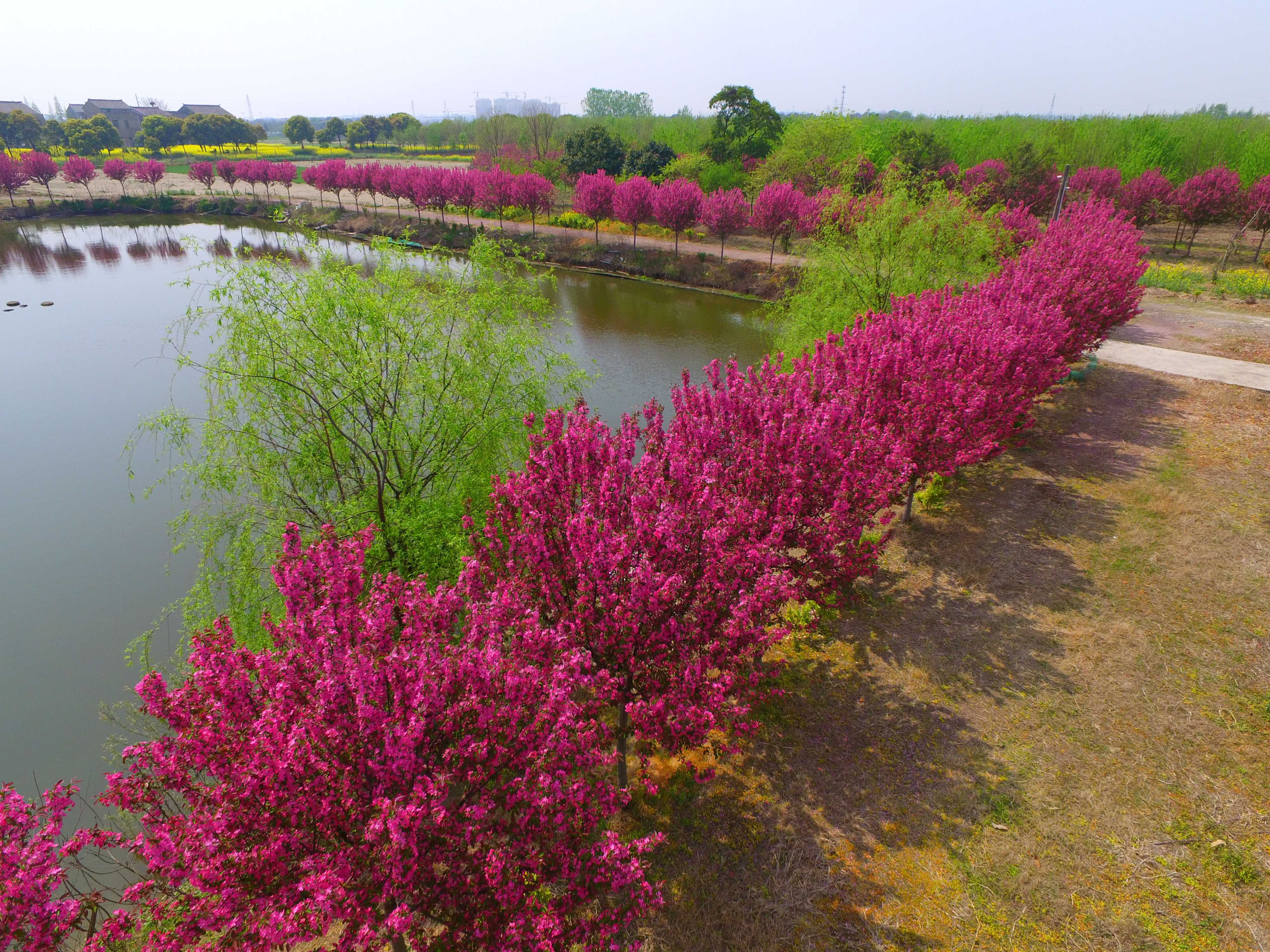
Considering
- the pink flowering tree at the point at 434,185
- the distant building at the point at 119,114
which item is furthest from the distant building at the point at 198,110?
the pink flowering tree at the point at 434,185

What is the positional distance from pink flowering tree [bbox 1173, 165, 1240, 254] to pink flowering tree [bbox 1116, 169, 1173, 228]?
4.22 feet

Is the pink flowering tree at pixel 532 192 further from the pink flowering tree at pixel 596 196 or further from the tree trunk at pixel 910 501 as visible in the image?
the tree trunk at pixel 910 501

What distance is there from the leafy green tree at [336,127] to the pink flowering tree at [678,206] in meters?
125

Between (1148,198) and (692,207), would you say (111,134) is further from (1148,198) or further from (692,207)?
(1148,198)

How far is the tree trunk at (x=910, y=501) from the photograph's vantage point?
43.8 ft

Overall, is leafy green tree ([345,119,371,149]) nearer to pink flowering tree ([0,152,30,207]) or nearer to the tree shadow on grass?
pink flowering tree ([0,152,30,207])

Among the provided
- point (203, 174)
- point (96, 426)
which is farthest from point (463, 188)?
point (96, 426)

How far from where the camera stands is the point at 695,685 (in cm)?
670

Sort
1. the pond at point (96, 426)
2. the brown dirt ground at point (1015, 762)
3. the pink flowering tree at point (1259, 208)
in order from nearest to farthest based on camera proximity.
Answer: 1. the brown dirt ground at point (1015, 762)
2. the pond at point (96, 426)
3. the pink flowering tree at point (1259, 208)

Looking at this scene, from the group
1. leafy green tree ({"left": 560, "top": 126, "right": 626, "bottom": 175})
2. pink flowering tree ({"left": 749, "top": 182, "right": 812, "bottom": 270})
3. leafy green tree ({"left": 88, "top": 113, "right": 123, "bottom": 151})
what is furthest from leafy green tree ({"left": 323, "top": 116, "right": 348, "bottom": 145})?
pink flowering tree ({"left": 749, "top": 182, "right": 812, "bottom": 270})

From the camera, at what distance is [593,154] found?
6838 centimetres

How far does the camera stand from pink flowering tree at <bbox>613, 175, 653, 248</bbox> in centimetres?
5053

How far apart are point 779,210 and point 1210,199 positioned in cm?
2999

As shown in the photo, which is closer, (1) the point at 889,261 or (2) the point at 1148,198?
(1) the point at 889,261
